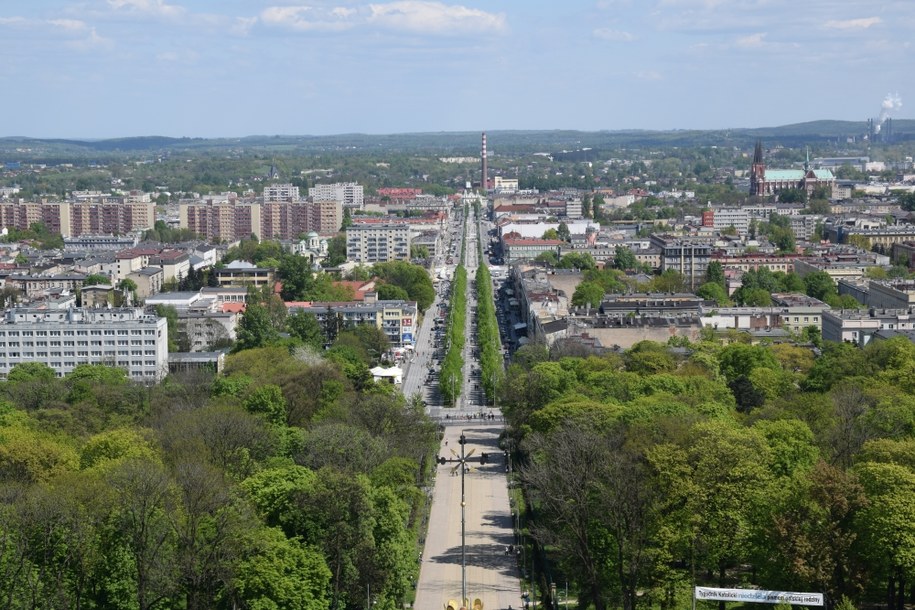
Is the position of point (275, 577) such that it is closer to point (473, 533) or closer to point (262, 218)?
point (473, 533)

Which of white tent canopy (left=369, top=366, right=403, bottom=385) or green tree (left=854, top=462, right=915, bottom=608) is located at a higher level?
green tree (left=854, top=462, right=915, bottom=608)

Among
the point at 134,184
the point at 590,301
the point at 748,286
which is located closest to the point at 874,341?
the point at 590,301

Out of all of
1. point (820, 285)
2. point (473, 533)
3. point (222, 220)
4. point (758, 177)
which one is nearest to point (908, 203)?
point (758, 177)

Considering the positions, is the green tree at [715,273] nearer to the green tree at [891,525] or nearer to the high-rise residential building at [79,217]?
the green tree at [891,525]

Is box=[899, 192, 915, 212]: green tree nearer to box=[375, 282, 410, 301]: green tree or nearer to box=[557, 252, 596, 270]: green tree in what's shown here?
box=[557, 252, 596, 270]: green tree

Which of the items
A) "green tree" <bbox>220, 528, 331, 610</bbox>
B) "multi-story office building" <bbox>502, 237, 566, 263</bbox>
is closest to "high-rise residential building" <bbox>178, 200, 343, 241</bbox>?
"multi-story office building" <bbox>502, 237, 566, 263</bbox>

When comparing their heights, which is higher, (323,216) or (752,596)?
(323,216)
